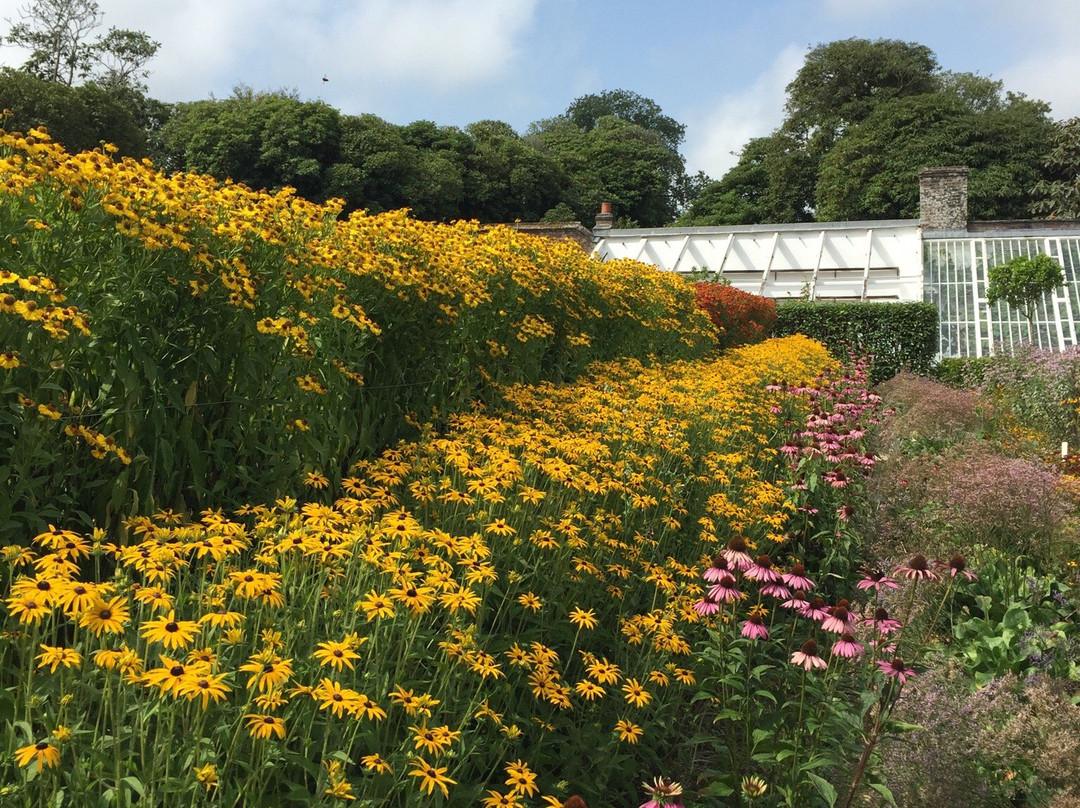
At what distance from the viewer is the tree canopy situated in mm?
30172

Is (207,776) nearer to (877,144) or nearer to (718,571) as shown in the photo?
(718,571)

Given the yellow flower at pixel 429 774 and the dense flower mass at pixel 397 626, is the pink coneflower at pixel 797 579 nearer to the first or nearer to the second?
the dense flower mass at pixel 397 626

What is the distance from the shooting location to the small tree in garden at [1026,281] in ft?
47.1

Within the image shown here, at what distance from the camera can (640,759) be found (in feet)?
9.06

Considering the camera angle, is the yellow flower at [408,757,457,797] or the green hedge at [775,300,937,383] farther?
the green hedge at [775,300,937,383]

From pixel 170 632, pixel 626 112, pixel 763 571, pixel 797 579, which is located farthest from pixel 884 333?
pixel 626 112

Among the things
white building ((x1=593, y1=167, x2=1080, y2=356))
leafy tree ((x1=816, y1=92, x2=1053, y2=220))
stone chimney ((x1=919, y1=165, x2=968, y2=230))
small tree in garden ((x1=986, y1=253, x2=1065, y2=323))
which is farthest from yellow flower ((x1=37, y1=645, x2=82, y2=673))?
leafy tree ((x1=816, y1=92, x2=1053, y2=220))

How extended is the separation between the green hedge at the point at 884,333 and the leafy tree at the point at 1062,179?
15.0 metres

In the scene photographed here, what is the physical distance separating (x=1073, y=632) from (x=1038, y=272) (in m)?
12.3

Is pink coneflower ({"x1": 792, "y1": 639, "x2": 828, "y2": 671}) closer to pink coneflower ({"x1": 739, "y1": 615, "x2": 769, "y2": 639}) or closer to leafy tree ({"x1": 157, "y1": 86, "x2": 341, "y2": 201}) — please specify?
pink coneflower ({"x1": 739, "y1": 615, "x2": 769, "y2": 639})

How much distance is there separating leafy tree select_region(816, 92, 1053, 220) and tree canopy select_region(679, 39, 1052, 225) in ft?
0.12

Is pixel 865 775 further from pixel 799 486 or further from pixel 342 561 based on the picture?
pixel 799 486

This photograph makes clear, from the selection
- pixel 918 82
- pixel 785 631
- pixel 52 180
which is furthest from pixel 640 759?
pixel 918 82

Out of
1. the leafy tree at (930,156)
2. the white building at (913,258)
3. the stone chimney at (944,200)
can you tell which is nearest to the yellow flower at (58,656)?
the white building at (913,258)
